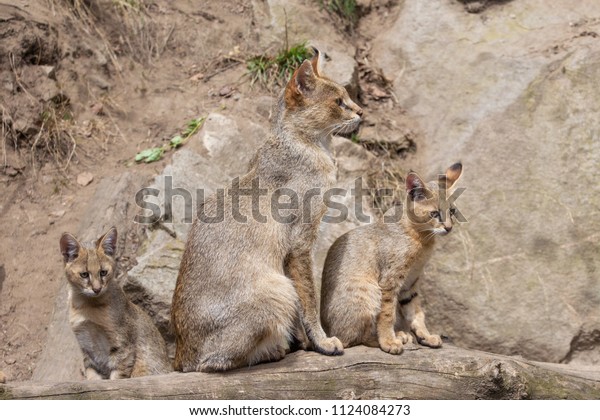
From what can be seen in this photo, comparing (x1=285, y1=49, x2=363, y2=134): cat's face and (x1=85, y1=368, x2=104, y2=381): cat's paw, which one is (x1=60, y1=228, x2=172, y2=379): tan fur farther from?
(x1=285, y1=49, x2=363, y2=134): cat's face

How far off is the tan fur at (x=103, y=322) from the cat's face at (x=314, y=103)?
2.63 m

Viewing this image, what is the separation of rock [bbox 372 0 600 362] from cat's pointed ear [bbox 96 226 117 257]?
13.5 ft

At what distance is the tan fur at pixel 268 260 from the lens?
7039 millimetres

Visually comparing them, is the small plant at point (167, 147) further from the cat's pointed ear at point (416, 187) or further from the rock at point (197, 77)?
the cat's pointed ear at point (416, 187)

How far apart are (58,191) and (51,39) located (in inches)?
92.0

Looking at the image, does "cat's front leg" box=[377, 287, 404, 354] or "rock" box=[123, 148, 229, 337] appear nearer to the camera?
"cat's front leg" box=[377, 287, 404, 354]

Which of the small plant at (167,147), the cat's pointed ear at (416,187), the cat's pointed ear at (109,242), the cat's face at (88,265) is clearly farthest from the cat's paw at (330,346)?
the small plant at (167,147)

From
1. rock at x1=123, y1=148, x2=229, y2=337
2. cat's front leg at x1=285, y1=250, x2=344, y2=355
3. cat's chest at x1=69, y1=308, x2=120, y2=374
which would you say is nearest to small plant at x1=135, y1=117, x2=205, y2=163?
rock at x1=123, y1=148, x2=229, y2=337

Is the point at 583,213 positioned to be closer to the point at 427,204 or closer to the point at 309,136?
the point at 427,204

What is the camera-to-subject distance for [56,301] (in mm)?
9414

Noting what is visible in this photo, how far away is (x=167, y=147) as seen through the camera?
1057 cm

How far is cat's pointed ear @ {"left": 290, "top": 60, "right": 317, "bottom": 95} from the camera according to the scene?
305 inches

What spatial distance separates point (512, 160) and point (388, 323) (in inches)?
160

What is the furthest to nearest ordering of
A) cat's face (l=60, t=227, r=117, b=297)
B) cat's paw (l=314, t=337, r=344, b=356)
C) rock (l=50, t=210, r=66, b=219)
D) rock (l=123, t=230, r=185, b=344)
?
rock (l=50, t=210, r=66, b=219) → rock (l=123, t=230, r=185, b=344) → cat's face (l=60, t=227, r=117, b=297) → cat's paw (l=314, t=337, r=344, b=356)
